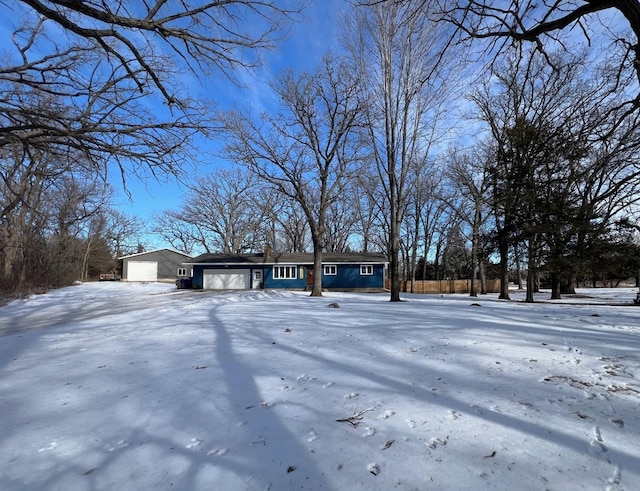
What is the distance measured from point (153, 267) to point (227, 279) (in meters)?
21.2

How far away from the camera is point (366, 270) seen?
101 feet

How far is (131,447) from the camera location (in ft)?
9.35

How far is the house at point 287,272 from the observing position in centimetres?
3059

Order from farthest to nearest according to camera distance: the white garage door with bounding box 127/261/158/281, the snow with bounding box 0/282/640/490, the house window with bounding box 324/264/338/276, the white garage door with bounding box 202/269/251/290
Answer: the white garage door with bounding box 127/261/158/281, the white garage door with bounding box 202/269/251/290, the house window with bounding box 324/264/338/276, the snow with bounding box 0/282/640/490

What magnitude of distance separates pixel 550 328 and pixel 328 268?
24.2 metres

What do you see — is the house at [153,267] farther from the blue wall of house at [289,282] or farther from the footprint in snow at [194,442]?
the footprint in snow at [194,442]

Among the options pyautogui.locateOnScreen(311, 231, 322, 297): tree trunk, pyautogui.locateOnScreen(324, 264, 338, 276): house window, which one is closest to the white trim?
pyautogui.locateOnScreen(324, 264, 338, 276): house window

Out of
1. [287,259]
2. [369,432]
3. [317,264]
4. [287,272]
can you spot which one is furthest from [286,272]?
[369,432]

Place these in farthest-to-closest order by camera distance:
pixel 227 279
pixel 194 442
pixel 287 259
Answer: pixel 287 259, pixel 227 279, pixel 194 442

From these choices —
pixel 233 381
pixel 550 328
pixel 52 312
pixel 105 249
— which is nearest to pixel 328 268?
pixel 52 312

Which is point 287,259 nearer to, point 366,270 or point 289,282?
point 289,282

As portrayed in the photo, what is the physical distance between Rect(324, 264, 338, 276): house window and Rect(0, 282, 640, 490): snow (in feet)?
80.2

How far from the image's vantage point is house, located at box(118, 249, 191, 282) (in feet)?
155

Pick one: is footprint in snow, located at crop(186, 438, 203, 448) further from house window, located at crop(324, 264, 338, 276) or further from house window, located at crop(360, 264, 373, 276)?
house window, located at crop(360, 264, 373, 276)
